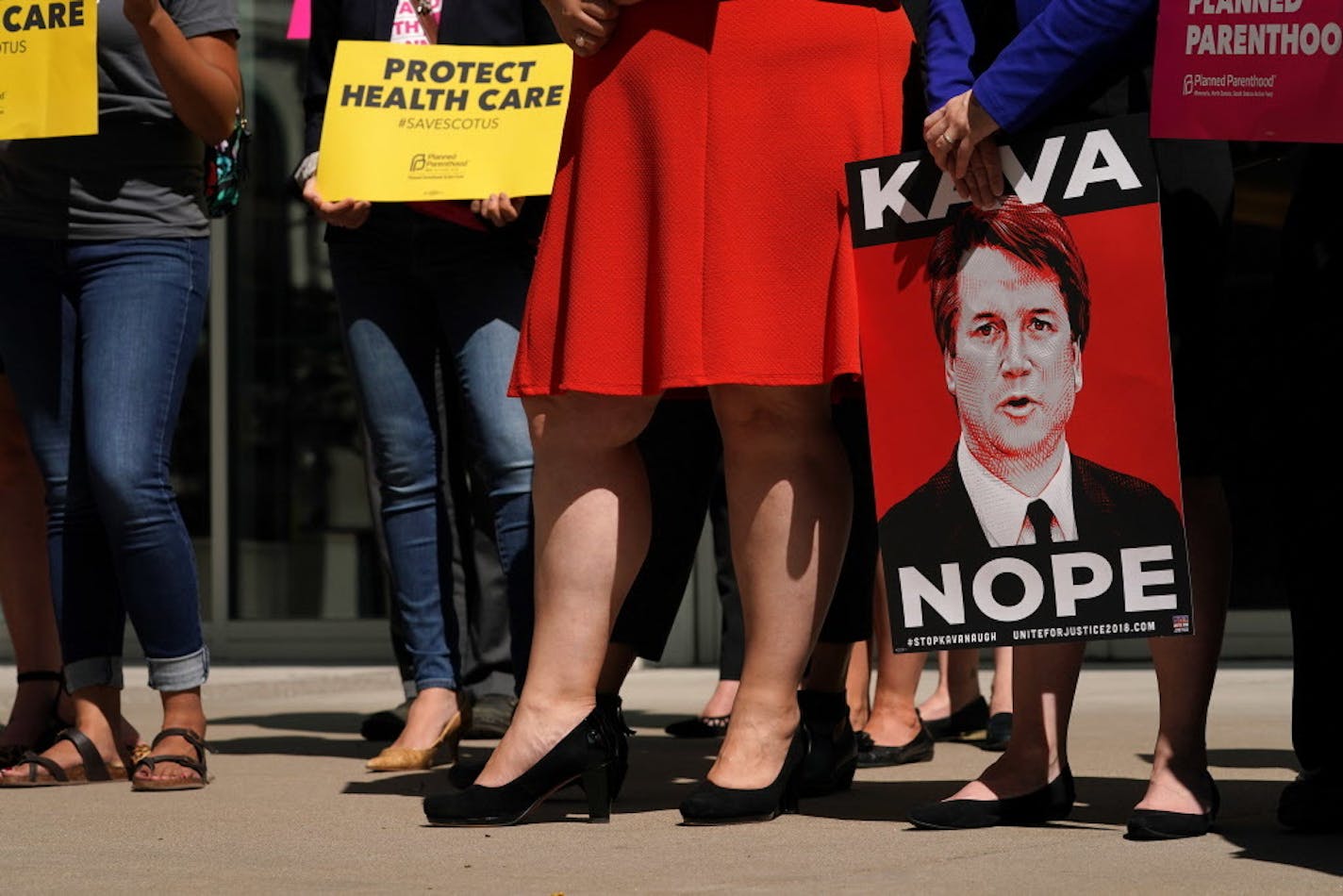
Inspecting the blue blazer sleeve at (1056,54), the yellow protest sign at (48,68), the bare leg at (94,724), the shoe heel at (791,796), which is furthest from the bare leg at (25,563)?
the blue blazer sleeve at (1056,54)

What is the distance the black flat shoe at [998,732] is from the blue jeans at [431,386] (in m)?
1.11

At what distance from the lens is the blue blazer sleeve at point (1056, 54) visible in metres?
2.82

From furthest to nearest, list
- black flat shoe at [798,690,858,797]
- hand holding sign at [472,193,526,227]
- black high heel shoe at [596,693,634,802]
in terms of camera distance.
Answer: hand holding sign at [472,193,526,227] < black flat shoe at [798,690,858,797] < black high heel shoe at [596,693,634,802]

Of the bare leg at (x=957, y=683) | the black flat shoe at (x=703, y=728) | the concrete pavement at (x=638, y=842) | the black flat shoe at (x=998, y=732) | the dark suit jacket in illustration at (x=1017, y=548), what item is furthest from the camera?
the black flat shoe at (x=703, y=728)

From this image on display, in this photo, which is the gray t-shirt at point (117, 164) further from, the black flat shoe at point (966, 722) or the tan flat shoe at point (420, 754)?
the black flat shoe at point (966, 722)

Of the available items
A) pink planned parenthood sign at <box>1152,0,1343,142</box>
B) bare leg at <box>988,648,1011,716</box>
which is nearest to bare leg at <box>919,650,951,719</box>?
bare leg at <box>988,648,1011,716</box>

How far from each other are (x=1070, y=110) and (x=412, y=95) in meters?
1.55

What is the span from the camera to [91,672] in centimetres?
388

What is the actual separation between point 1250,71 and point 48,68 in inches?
83.5

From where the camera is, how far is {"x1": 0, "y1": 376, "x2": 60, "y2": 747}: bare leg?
405 cm

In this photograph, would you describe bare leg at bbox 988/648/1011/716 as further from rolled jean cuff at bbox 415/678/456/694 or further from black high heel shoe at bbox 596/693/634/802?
black high heel shoe at bbox 596/693/634/802

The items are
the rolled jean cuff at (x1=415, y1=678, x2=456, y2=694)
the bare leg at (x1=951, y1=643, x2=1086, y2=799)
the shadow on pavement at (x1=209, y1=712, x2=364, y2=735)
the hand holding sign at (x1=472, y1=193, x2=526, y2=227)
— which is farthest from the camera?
the shadow on pavement at (x1=209, y1=712, x2=364, y2=735)

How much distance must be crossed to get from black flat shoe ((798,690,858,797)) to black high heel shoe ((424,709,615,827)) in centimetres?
47

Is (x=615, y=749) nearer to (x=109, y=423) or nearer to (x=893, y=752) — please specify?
(x=893, y=752)
